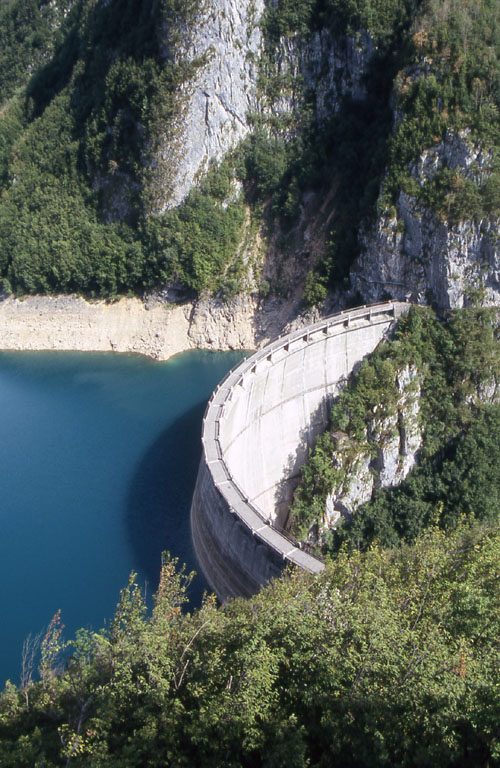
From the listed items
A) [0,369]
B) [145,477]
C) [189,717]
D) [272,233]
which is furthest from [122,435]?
[189,717]

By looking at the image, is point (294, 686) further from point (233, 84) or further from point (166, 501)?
point (233, 84)

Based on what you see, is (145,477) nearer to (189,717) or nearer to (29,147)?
(189,717)

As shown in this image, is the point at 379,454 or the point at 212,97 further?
the point at 212,97

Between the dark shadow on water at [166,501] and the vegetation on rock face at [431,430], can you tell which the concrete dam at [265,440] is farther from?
the vegetation on rock face at [431,430]

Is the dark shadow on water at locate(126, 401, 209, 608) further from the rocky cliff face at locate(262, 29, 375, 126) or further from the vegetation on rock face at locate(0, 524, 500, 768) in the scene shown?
the rocky cliff face at locate(262, 29, 375, 126)

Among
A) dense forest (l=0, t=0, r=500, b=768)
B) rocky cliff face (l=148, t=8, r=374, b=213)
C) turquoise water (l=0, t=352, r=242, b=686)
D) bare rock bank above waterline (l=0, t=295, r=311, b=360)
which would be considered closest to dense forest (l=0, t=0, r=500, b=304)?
dense forest (l=0, t=0, r=500, b=768)

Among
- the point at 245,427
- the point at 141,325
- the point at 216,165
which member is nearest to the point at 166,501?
the point at 245,427
